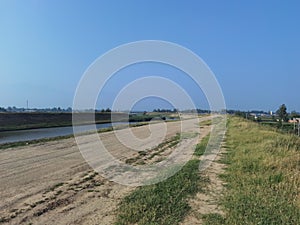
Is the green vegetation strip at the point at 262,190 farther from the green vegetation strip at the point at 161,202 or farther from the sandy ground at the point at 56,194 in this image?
the sandy ground at the point at 56,194

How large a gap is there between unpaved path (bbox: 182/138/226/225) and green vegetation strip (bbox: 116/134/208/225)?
14cm

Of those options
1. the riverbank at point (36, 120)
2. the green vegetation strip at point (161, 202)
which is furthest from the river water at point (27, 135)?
the green vegetation strip at point (161, 202)

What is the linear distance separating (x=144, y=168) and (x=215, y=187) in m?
3.38

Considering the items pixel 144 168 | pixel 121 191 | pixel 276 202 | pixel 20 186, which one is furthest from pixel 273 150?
pixel 20 186

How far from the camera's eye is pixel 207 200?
A: 20.9 feet

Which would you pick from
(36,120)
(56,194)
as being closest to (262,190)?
(56,194)

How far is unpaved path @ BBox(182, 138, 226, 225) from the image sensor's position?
210 inches

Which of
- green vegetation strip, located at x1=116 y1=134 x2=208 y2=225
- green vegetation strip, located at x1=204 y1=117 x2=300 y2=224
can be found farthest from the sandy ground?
green vegetation strip, located at x1=204 y1=117 x2=300 y2=224

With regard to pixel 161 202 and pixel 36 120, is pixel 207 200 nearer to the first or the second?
pixel 161 202

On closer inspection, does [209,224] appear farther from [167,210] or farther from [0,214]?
[0,214]

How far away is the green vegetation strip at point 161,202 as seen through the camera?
511cm

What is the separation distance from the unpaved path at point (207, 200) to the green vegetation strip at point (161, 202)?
0.14 metres

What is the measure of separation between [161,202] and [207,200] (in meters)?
1.12

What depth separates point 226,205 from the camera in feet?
19.1
